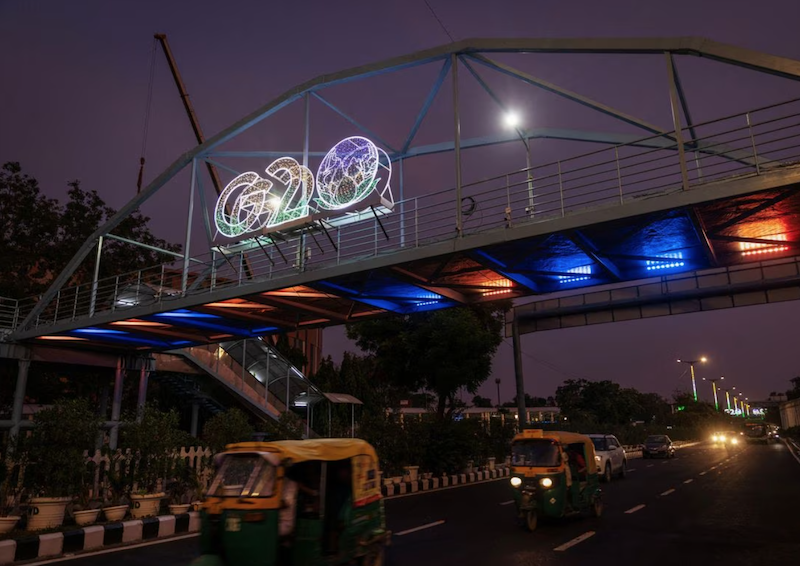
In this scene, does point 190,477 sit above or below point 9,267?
below

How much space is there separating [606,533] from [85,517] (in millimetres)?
10191

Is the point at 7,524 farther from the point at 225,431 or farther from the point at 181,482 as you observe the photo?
the point at 225,431

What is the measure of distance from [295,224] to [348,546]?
1171 centimetres

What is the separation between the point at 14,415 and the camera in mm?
19656

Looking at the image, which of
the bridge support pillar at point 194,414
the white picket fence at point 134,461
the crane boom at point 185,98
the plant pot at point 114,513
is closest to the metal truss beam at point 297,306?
the white picket fence at point 134,461

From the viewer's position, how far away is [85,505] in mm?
12547

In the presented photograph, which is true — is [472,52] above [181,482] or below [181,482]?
above

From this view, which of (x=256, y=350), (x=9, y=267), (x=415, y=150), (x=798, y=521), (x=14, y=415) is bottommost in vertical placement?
(x=798, y=521)

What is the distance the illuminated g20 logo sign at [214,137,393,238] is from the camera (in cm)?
1716

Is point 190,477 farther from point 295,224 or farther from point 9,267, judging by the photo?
point 9,267

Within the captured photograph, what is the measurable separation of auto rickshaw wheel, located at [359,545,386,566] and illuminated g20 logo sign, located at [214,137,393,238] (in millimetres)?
10713

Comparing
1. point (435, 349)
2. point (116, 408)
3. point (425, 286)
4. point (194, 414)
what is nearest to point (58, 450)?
point (425, 286)

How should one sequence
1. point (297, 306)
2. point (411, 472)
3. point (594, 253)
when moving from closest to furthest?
point (594, 253) < point (297, 306) < point (411, 472)

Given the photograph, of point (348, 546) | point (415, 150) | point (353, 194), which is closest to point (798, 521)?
point (348, 546)
